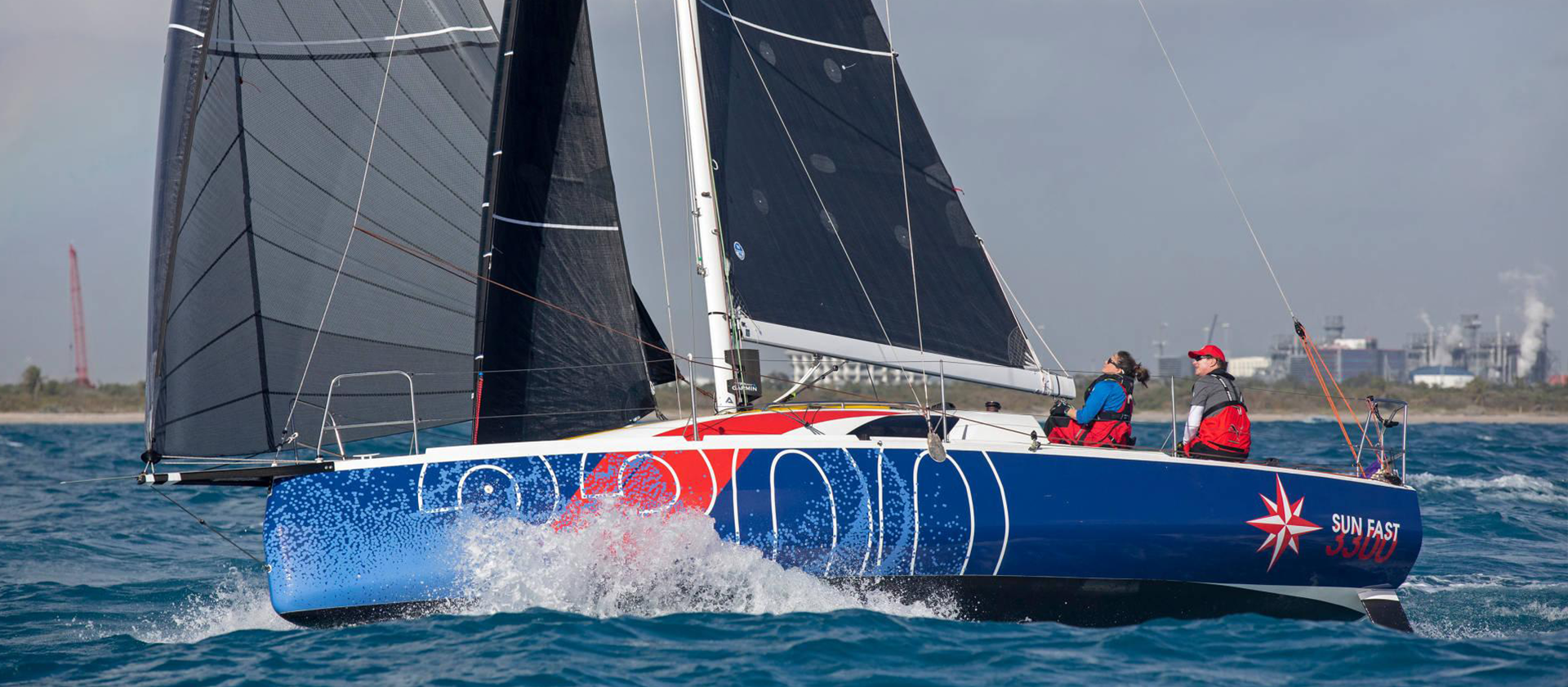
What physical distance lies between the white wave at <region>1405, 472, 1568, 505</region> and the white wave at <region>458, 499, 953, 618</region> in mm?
10317

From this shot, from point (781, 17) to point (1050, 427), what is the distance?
10.2ft

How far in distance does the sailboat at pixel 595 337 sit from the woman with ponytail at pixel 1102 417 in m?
0.25

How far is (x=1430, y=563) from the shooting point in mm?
9422

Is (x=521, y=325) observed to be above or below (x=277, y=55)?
below

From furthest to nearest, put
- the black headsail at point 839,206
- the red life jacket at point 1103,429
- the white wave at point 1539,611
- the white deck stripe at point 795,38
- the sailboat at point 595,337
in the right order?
the white deck stripe at point 795,38
the black headsail at point 839,206
the red life jacket at point 1103,429
the white wave at point 1539,611
the sailboat at point 595,337

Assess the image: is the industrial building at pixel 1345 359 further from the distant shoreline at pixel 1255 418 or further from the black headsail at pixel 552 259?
the black headsail at pixel 552 259

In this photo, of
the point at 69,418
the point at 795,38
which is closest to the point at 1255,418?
the point at 795,38

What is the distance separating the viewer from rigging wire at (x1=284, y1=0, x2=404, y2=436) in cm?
738

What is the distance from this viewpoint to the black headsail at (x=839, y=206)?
7.71m

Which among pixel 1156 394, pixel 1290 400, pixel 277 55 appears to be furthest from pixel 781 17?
pixel 1290 400

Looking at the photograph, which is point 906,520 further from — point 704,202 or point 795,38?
point 795,38

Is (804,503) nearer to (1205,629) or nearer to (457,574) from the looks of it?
(457,574)

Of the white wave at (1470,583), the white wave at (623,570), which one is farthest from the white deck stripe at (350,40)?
the white wave at (1470,583)

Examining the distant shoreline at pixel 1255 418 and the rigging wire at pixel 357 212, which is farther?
the distant shoreline at pixel 1255 418
